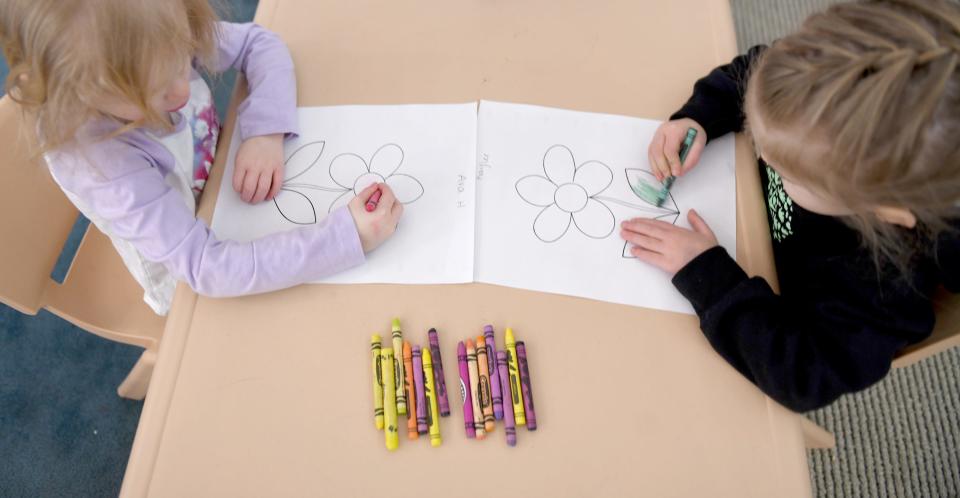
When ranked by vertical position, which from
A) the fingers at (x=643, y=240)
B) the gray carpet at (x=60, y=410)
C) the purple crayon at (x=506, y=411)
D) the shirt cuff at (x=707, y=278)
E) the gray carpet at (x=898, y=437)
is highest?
the fingers at (x=643, y=240)

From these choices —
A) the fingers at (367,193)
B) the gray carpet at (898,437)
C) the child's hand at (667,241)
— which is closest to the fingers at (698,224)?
the child's hand at (667,241)

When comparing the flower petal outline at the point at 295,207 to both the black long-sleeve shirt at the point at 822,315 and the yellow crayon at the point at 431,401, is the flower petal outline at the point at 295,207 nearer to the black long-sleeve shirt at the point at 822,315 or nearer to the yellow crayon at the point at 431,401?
the yellow crayon at the point at 431,401

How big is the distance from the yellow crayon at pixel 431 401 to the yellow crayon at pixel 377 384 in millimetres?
40

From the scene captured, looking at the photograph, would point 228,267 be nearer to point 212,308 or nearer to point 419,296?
point 212,308

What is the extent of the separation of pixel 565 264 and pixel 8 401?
3.63ft

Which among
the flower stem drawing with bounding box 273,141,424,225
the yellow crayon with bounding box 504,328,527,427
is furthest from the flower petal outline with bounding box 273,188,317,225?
the yellow crayon with bounding box 504,328,527,427

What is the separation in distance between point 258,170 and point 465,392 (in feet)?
1.04

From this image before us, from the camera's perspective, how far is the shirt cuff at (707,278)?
0.58m

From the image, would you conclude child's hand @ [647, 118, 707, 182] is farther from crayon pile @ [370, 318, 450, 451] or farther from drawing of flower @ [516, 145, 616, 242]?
crayon pile @ [370, 318, 450, 451]

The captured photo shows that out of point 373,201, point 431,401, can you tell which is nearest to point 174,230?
point 373,201

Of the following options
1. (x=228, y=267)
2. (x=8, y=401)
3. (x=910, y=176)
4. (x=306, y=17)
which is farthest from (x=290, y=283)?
(x=8, y=401)

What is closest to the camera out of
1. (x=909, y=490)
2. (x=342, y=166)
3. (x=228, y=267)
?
(x=228, y=267)

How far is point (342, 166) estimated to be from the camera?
0.68 m

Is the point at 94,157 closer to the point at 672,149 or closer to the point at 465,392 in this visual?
the point at 465,392
